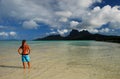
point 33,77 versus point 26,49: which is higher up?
point 26,49

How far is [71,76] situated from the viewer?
10594mm

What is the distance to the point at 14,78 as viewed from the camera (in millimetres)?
10211

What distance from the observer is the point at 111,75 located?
10.9 metres

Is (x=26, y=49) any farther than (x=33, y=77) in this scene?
Yes

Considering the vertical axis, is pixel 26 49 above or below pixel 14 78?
above

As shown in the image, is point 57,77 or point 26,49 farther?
point 26,49

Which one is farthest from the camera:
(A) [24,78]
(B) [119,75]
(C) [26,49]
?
(C) [26,49]

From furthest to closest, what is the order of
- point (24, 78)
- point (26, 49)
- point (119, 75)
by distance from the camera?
point (26, 49), point (119, 75), point (24, 78)

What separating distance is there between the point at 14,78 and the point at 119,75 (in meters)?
6.18

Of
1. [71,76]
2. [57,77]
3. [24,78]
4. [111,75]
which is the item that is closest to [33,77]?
[24,78]

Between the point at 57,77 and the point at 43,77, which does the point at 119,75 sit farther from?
the point at 43,77

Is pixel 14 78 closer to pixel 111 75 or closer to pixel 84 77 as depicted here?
pixel 84 77

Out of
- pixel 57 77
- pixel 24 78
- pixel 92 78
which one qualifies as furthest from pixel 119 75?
pixel 24 78

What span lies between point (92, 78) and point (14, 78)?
441cm
